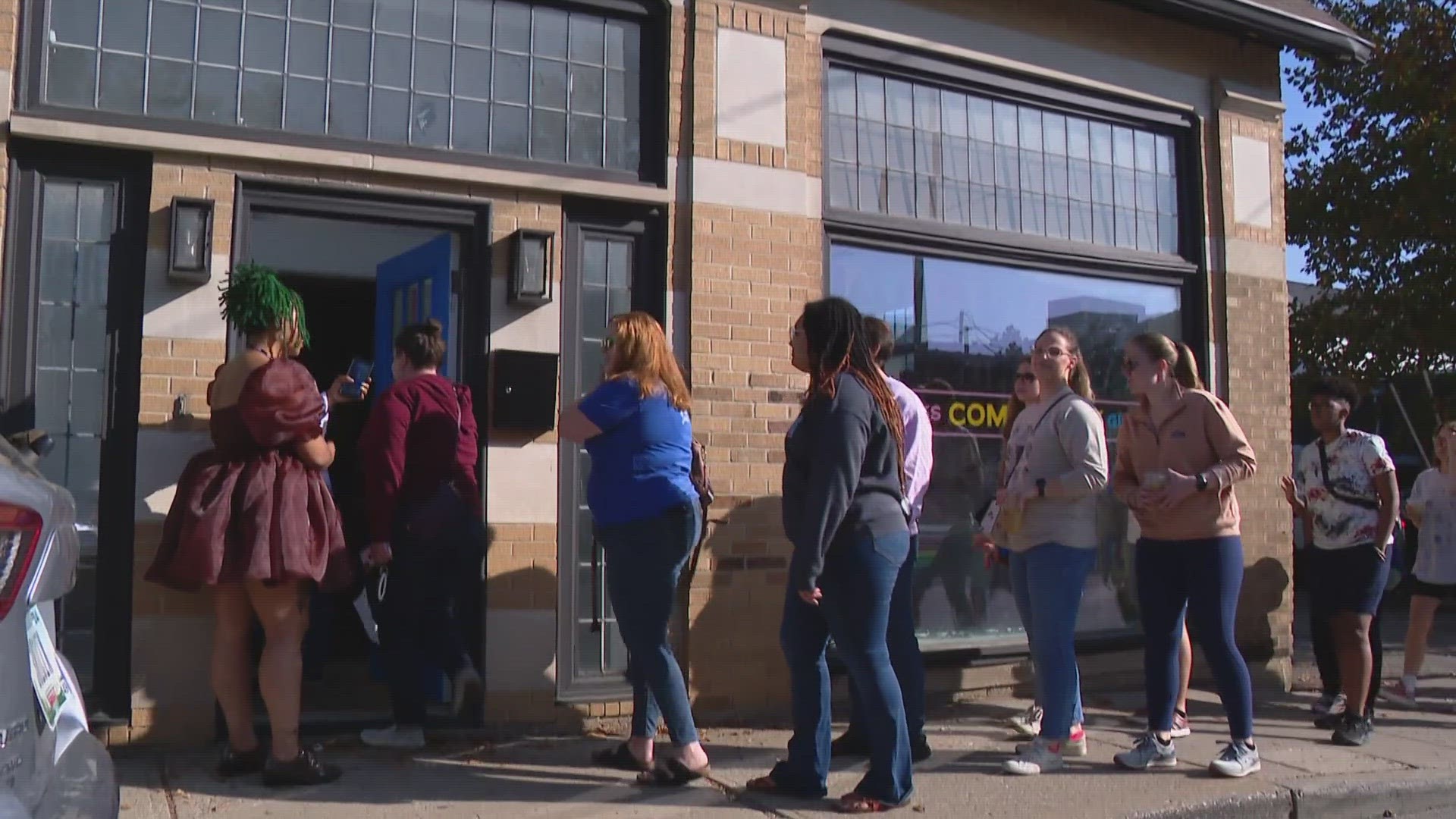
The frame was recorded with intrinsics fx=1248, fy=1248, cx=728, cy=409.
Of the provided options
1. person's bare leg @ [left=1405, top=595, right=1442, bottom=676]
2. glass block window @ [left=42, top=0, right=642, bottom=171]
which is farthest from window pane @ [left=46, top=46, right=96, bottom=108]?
person's bare leg @ [left=1405, top=595, right=1442, bottom=676]

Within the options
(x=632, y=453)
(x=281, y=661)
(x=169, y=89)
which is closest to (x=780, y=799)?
(x=632, y=453)

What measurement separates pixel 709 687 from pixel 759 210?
2352 millimetres

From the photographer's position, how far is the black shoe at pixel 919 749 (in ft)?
17.3

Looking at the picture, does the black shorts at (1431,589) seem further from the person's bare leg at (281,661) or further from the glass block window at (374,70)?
the person's bare leg at (281,661)

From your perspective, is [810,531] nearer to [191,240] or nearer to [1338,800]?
[1338,800]

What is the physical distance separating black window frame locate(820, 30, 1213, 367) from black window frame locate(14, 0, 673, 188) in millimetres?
929

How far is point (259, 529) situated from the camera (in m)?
4.39

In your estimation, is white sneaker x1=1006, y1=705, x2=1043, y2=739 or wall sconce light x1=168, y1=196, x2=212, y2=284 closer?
wall sconce light x1=168, y1=196, x2=212, y2=284

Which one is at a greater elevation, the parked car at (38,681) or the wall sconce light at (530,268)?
the wall sconce light at (530,268)

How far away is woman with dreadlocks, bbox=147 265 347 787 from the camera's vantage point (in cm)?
440

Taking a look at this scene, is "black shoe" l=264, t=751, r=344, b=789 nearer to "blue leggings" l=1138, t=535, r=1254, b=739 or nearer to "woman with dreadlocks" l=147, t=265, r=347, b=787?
"woman with dreadlocks" l=147, t=265, r=347, b=787

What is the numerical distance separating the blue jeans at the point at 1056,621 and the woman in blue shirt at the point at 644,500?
1459 millimetres

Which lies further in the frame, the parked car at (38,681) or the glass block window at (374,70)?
the glass block window at (374,70)

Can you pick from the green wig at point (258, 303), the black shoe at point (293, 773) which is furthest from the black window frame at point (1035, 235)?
the black shoe at point (293, 773)
